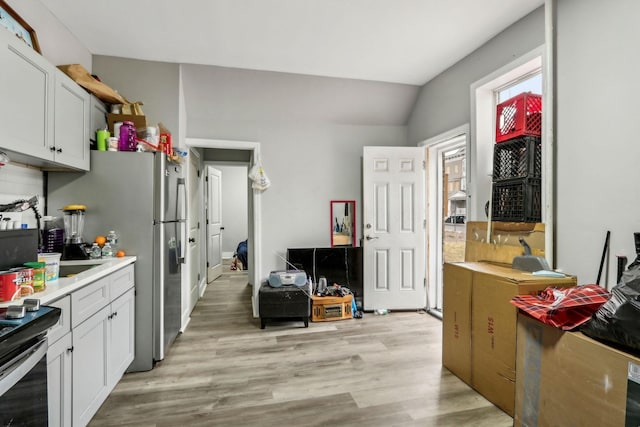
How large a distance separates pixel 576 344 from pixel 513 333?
1.44ft

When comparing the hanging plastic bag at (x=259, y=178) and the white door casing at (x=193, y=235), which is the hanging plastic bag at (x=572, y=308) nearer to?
the hanging plastic bag at (x=259, y=178)

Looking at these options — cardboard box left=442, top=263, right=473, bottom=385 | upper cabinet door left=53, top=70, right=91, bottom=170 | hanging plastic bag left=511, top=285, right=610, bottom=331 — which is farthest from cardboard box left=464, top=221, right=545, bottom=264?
upper cabinet door left=53, top=70, right=91, bottom=170

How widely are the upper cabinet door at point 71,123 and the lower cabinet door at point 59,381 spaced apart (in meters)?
1.17

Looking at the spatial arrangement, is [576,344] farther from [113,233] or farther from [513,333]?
[113,233]

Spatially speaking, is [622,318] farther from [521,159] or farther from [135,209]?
[135,209]

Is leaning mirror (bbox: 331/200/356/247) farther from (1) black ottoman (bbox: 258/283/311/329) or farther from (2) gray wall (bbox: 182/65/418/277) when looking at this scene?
(1) black ottoman (bbox: 258/283/311/329)

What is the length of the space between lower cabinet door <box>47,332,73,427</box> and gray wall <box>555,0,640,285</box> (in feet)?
9.56

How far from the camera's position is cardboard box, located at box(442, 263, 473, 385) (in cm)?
219

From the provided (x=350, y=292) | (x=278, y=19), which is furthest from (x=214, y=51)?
(x=350, y=292)

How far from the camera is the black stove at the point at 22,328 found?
2.98ft

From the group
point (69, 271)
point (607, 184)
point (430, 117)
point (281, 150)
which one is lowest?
point (69, 271)

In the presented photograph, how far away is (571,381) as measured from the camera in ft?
4.59

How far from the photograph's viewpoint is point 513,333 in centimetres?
181

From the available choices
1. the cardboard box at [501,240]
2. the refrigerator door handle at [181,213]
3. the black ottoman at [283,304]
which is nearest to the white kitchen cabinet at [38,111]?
the refrigerator door handle at [181,213]
